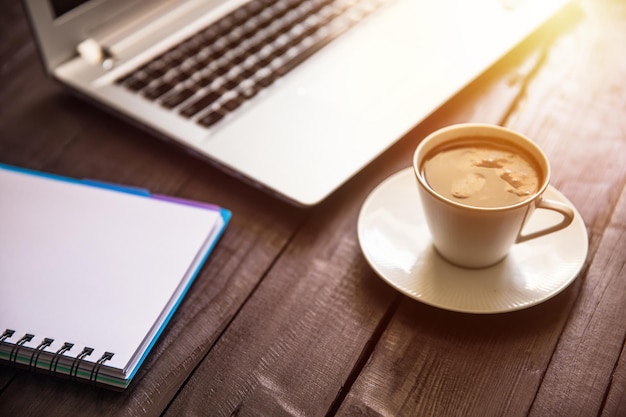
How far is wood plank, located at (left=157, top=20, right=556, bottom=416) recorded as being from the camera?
1.92ft

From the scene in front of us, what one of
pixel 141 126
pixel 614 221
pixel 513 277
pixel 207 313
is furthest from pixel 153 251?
pixel 614 221

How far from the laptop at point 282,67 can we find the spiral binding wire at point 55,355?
25cm

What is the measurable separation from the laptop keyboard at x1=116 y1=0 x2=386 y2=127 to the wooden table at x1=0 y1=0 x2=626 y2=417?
7cm

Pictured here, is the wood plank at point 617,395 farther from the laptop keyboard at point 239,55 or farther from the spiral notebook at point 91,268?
the laptop keyboard at point 239,55

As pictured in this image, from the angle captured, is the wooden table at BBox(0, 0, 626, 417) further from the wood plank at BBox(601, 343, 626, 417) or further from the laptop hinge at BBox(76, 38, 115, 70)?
the laptop hinge at BBox(76, 38, 115, 70)

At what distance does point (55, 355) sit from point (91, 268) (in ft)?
0.35

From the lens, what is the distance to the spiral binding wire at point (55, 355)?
0.59m

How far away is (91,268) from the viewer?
0.67 metres

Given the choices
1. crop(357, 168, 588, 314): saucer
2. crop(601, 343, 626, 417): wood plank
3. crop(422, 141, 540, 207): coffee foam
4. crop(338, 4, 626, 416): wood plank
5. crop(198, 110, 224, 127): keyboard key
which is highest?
crop(422, 141, 540, 207): coffee foam

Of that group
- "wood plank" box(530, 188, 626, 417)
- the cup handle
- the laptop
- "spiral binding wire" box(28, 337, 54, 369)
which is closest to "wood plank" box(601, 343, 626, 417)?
"wood plank" box(530, 188, 626, 417)

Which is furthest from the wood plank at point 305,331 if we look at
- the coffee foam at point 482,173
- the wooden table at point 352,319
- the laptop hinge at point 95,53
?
the laptop hinge at point 95,53

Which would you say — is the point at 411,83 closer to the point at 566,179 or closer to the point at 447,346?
the point at 566,179

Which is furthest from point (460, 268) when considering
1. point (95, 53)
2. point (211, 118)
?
point (95, 53)

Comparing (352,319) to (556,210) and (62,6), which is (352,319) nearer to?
(556,210)
